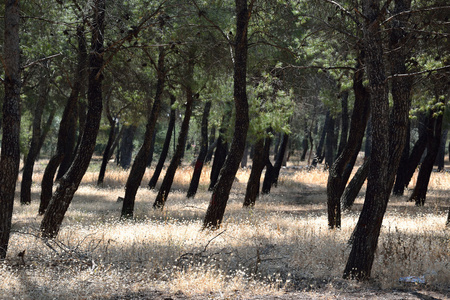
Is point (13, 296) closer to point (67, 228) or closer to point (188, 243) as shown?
point (188, 243)

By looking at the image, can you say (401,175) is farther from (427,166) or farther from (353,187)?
(353,187)

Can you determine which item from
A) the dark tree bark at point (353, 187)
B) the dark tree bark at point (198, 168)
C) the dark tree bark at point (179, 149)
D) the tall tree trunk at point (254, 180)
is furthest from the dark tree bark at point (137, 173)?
the dark tree bark at point (353, 187)

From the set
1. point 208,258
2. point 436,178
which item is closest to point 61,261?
point 208,258

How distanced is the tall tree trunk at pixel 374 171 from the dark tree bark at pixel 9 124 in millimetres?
5332

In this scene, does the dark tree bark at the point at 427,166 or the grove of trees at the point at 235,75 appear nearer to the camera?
the grove of trees at the point at 235,75

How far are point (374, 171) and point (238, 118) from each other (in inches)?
164

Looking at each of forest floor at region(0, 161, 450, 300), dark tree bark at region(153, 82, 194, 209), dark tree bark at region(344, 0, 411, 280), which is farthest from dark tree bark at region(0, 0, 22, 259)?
dark tree bark at region(153, 82, 194, 209)

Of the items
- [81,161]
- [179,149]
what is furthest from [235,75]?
[179,149]

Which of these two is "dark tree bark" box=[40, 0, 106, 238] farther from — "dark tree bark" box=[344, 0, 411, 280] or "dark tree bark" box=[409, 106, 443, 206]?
"dark tree bark" box=[409, 106, 443, 206]

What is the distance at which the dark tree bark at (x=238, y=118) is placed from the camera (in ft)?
31.9

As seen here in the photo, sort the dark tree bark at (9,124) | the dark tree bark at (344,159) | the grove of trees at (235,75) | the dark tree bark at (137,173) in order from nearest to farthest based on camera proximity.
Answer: the grove of trees at (235,75) → the dark tree bark at (9,124) → the dark tree bark at (344,159) → the dark tree bark at (137,173)

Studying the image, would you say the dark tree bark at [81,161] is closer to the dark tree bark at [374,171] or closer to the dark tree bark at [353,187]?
the dark tree bark at [374,171]

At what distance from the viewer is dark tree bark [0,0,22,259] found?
692 cm

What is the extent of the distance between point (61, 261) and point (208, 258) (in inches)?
90.0
